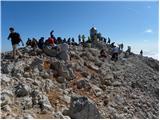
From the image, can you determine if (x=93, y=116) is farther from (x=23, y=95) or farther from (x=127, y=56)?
(x=127, y=56)

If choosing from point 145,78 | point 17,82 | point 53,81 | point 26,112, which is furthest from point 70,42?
point 26,112

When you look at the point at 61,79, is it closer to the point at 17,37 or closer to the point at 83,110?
the point at 17,37

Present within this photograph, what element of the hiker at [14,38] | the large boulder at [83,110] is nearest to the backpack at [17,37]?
the hiker at [14,38]

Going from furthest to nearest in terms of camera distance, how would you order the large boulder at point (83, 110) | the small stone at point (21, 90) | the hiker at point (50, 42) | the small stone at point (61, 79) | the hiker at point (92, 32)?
the hiker at point (92, 32)
the hiker at point (50, 42)
the small stone at point (61, 79)
the small stone at point (21, 90)
the large boulder at point (83, 110)

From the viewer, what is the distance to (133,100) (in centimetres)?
2580

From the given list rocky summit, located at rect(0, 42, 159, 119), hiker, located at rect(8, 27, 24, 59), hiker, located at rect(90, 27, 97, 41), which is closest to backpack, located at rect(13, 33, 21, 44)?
hiker, located at rect(8, 27, 24, 59)

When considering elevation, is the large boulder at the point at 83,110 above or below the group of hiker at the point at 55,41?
below

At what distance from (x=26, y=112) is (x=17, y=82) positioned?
10.3ft

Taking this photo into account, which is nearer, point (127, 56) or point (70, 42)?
point (70, 42)

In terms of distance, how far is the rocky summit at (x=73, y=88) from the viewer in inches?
658

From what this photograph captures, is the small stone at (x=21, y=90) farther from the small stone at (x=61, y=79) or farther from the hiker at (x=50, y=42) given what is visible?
the hiker at (x=50, y=42)

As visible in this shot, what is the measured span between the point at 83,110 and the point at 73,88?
5.55 metres

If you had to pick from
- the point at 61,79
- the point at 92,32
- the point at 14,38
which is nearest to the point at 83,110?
the point at 61,79

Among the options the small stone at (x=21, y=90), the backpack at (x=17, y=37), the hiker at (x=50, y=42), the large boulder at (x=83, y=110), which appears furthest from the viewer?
the hiker at (x=50, y=42)
